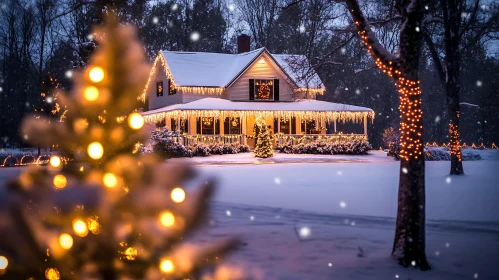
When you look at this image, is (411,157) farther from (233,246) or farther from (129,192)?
(129,192)

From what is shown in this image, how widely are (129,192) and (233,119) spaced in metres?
34.4

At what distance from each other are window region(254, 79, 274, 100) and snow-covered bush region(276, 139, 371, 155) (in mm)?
4671

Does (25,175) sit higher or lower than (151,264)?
higher

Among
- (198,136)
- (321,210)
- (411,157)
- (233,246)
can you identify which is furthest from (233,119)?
(233,246)

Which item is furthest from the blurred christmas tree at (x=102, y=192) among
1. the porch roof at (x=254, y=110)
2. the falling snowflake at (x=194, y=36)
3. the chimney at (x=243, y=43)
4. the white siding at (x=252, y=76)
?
the falling snowflake at (x=194, y=36)

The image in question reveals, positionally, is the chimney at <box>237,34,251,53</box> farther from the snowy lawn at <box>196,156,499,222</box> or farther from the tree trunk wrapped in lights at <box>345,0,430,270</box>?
the tree trunk wrapped in lights at <box>345,0,430,270</box>

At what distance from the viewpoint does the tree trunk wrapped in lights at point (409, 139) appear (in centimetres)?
660

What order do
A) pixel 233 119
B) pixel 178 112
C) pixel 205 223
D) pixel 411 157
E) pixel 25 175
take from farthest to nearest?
1. pixel 233 119
2. pixel 178 112
3. pixel 411 157
4. pixel 205 223
5. pixel 25 175

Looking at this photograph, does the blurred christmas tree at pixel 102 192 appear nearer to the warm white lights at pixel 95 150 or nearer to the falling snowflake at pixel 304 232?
the warm white lights at pixel 95 150

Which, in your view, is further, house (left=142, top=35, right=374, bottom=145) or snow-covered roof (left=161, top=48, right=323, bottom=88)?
snow-covered roof (left=161, top=48, right=323, bottom=88)

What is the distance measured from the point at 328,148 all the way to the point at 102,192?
31.5 meters

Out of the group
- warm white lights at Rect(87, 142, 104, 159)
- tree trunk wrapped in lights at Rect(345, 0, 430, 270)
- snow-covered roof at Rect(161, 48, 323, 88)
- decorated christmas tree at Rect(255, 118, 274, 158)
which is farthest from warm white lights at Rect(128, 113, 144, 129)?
snow-covered roof at Rect(161, 48, 323, 88)

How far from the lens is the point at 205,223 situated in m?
2.57

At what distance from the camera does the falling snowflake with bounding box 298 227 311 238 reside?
28.7 ft
